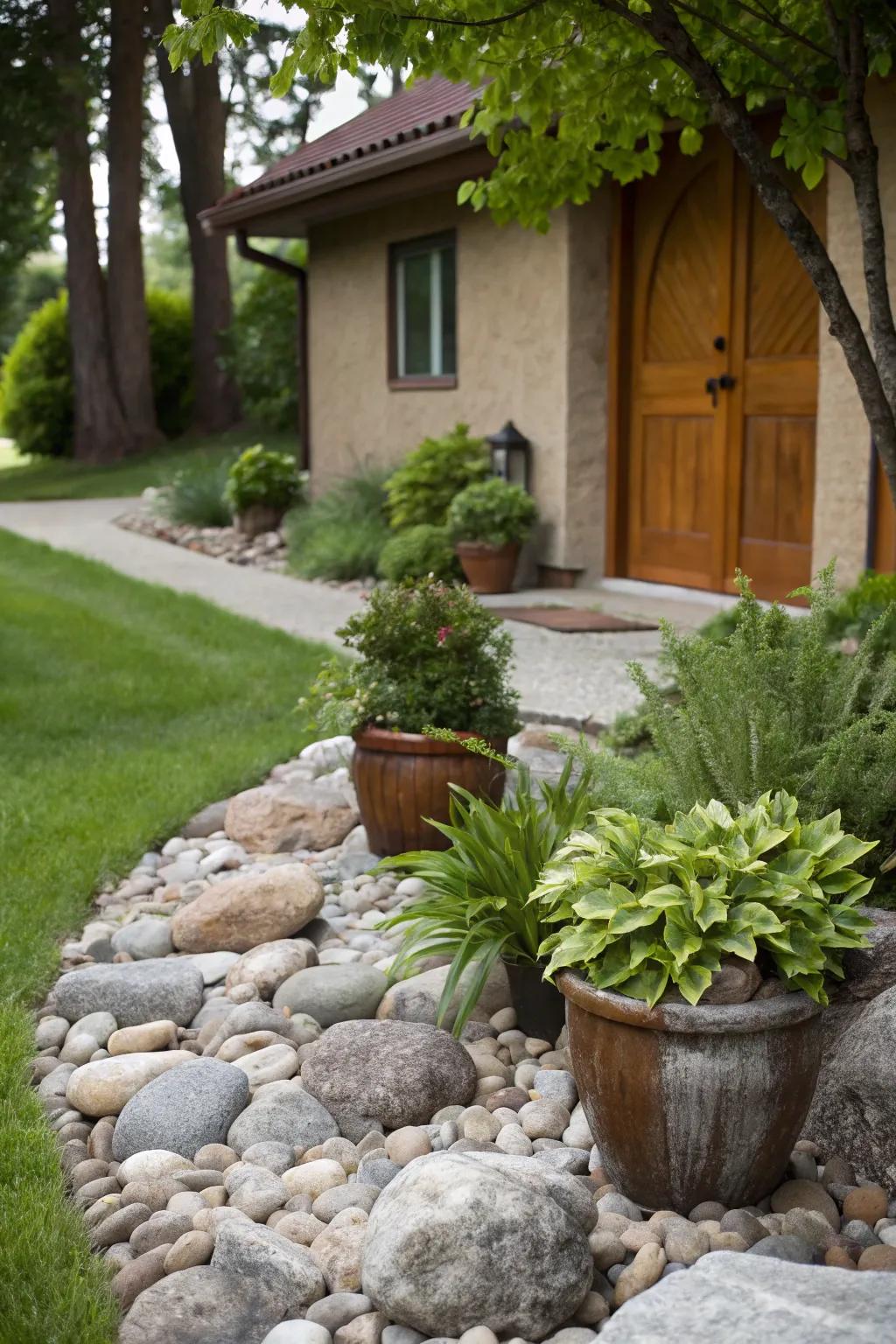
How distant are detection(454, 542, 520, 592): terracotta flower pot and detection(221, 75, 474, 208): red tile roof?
2.81m

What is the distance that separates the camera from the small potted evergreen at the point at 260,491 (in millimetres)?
14102

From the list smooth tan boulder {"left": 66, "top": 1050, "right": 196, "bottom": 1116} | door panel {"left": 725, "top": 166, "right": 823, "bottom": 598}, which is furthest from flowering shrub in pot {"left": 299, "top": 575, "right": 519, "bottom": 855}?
door panel {"left": 725, "top": 166, "right": 823, "bottom": 598}

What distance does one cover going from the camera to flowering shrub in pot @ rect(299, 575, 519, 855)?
4590mm

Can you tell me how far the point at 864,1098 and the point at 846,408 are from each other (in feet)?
19.1

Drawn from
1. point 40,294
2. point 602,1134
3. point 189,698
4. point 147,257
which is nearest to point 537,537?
point 189,698

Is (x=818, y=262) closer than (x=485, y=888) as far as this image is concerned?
Yes

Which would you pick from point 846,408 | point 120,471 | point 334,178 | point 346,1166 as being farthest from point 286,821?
point 120,471

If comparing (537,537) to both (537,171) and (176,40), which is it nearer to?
(537,171)

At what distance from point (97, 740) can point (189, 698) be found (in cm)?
87

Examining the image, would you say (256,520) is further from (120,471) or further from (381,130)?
(120,471)

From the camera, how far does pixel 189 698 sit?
716 cm

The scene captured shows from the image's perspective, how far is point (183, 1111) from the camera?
315 centimetres

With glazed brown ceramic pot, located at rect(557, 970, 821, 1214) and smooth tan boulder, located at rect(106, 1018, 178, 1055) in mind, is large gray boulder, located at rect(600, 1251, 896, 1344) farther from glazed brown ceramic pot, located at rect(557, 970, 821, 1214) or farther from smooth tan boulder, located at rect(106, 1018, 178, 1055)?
smooth tan boulder, located at rect(106, 1018, 178, 1055)

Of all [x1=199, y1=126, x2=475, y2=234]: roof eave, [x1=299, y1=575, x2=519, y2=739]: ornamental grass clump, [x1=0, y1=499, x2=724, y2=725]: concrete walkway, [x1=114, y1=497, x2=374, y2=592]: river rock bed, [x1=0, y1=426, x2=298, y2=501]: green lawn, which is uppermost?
[x1=199, y1=126, x2=475, y2=234]: roof eave
